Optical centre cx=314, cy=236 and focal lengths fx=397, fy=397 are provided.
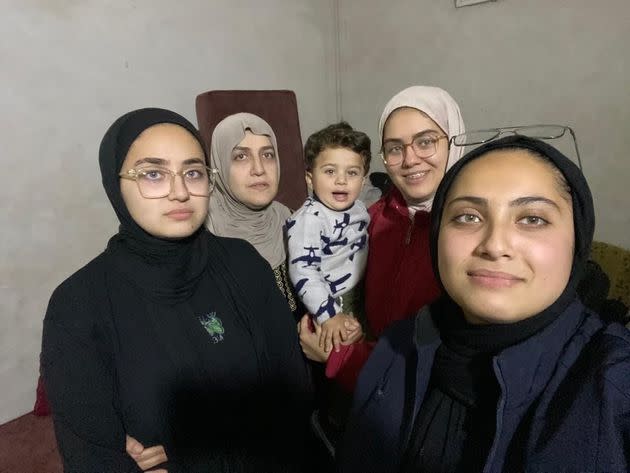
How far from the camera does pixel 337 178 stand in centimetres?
170

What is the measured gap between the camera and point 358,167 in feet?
5.74

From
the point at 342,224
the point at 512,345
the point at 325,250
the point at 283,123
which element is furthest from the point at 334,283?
the point at 283,123

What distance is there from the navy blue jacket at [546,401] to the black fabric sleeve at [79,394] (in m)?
0.62

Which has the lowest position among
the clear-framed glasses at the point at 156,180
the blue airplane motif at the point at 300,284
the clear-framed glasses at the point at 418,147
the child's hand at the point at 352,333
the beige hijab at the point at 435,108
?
the child's hand at the point at 352,333

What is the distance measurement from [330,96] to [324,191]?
92.2 inches

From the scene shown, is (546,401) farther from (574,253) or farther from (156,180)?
(156,180)

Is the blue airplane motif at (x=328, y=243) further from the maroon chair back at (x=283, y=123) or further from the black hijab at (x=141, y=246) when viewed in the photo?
the maroon chair back at (x=283, y=123)

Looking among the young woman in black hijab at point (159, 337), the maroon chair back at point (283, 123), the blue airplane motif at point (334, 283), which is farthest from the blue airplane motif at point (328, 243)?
the maroon chair back at point (283, 123)

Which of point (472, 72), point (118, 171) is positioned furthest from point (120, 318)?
point (472, 72)

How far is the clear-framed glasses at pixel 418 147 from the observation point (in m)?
1.34

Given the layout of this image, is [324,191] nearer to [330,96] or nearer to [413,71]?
[413,71]

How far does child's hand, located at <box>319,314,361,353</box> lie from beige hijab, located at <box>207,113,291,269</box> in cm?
45

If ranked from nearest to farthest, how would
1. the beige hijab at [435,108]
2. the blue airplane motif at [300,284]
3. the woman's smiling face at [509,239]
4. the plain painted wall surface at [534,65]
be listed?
the woman's smiling face at [509,239] → the beige hijab at [435,108] → the blue airplane motif at [300,284] → the plain painted wall surface at [534,65]

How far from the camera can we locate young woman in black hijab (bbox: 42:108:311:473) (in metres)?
0.97
